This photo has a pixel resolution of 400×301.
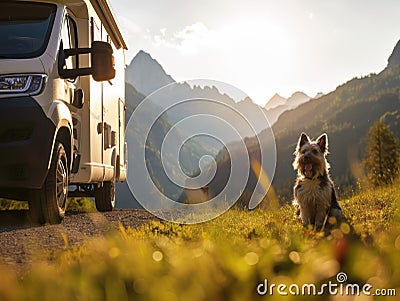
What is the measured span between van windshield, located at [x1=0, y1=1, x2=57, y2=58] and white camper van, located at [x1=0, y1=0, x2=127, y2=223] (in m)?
0.01

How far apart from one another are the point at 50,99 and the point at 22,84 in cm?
39

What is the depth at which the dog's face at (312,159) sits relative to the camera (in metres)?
8.11

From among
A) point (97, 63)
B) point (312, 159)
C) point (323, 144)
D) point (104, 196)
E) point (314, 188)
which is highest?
point (97, 63)

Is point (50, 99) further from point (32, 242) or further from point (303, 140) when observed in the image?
point (303, 140)

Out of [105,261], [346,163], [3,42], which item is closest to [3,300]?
[105,261]

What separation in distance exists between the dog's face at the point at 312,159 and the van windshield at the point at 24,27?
3989mm

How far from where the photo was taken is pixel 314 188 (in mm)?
7844

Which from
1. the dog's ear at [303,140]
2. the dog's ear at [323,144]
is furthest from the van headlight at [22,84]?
the dog's ear at [323,144]

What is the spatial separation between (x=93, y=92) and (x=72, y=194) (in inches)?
118

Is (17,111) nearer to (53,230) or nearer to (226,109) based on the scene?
(53,230)

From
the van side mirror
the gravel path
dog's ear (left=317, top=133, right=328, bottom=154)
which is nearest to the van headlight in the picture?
the van side mirror

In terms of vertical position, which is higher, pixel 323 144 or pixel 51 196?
pixel 323 144

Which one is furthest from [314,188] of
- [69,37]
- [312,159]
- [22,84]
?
[69,37]

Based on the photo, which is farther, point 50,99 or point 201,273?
point 50,99
